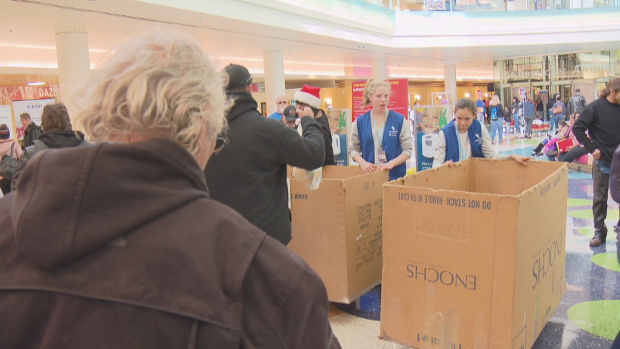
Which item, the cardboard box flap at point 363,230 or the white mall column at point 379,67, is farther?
the white mall column at point 379,67

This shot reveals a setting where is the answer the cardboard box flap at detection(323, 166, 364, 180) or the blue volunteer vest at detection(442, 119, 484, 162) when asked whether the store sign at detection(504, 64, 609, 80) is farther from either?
the cardboard box flap at detection(323, 166, 364, 180)

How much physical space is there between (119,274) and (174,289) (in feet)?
0.26

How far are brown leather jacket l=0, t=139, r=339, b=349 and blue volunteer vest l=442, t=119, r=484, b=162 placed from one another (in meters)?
3.32

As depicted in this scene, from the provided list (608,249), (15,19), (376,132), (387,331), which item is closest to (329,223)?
(387,331)

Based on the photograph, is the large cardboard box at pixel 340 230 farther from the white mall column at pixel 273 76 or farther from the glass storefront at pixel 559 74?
the glass storefront at pixel 559 74

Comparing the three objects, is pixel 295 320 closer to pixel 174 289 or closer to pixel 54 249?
pixel 174 289

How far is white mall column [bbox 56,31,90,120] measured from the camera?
→ 28.8 feet

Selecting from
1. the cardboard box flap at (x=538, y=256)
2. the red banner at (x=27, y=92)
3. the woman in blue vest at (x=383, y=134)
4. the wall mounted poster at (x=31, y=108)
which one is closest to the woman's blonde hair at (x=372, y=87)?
the woman in blue vest at (x=383, y=134)

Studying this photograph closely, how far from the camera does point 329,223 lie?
128 inches

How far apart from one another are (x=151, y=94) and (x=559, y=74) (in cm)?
2729

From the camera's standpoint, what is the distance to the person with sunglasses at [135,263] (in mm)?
686

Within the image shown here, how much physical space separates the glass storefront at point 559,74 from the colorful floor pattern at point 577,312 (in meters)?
20.2

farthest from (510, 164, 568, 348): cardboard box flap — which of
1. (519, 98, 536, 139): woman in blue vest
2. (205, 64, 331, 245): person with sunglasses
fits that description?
(519, 98, 536, 139): woman in blue vest

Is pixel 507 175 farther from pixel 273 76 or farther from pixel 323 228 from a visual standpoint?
pixel 273 76
